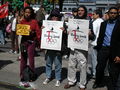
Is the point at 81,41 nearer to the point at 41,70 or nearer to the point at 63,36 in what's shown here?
the point at 63,36

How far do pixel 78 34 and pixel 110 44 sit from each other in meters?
0.99

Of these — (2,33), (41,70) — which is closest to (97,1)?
(2,33)

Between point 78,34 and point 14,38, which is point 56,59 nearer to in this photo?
point 78,34

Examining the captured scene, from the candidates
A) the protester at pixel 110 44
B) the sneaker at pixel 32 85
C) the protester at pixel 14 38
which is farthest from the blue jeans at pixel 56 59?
the protester at pixel 14 38

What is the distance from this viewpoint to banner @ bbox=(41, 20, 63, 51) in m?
7.73

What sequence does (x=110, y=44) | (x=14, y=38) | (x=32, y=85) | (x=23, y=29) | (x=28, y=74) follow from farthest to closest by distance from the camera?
(x=14, y=38) → (x=28, y=74) → (x=32, y=85) → (x=23, y=29) → (x=110, y=44)

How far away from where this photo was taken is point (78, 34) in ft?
24.4

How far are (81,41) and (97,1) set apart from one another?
77.2 metres

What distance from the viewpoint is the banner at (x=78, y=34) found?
24.1 feet

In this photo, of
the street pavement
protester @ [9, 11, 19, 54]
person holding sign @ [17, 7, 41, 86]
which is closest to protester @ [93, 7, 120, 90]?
the street pavement

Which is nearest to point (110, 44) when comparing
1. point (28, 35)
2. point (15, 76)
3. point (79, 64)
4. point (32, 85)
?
point (79, 64)

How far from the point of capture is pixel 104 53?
7.29 m

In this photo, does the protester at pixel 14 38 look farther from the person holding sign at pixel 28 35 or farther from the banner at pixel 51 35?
the banner at pixel 51 35

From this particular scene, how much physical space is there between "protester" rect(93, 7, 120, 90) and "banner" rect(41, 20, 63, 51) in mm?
1053
